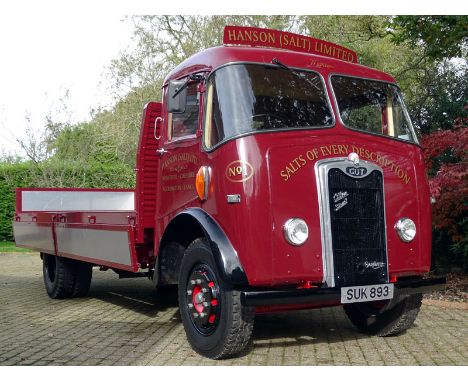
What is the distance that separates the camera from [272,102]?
490 centimetres

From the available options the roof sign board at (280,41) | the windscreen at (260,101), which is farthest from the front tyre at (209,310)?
the roof sign board at (280,41)

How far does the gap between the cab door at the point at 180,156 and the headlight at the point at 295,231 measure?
95 centimetres

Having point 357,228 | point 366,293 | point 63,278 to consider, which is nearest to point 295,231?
point 357,228

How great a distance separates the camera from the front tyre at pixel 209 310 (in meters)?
4.54

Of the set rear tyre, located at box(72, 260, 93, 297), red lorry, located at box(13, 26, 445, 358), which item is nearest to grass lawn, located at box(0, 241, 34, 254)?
rear tyre, located at box(72, 260, 93, 297)

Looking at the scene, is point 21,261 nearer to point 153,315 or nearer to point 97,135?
point 97,135

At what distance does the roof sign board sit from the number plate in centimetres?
229

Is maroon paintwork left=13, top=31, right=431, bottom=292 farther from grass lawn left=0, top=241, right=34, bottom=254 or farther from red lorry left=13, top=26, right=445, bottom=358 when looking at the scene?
grass lawn left=0, top=241, right=34, bottom=254

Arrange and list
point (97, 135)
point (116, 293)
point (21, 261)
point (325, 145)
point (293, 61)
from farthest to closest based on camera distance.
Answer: point (97, 135)
point (21, 261)
point (116, 293)
point (293, 61)
point (325, 145)

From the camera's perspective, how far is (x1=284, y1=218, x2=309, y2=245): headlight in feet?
14.9

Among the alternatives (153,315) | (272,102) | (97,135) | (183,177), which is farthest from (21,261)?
(272,102)

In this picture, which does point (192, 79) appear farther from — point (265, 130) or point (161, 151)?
point (265, 130)

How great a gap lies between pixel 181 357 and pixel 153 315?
2.20 metres

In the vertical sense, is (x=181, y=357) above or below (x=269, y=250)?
below
